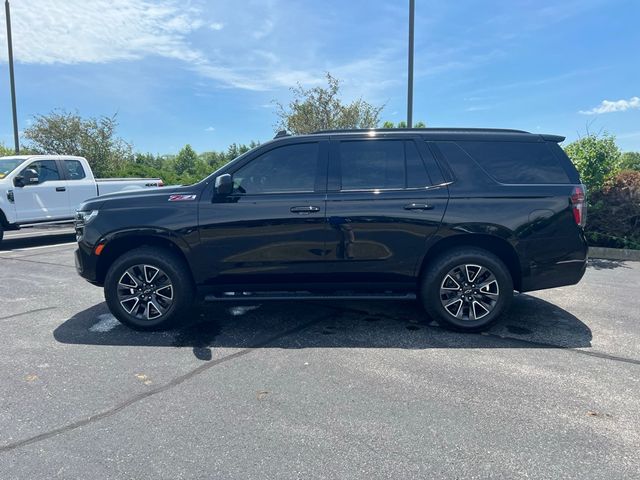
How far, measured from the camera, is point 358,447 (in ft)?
8.78

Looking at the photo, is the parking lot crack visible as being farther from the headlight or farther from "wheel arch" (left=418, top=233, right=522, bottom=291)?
the headlight

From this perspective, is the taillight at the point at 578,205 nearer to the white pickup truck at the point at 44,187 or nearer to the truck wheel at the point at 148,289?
the truck wheel at the point at 148,289

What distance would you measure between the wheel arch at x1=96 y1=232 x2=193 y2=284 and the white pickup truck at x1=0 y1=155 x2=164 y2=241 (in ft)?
20.4

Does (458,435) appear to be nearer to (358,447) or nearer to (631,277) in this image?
(358,447)

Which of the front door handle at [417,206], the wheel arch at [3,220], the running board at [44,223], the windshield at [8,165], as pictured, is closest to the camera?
the front door handle at [417,206]

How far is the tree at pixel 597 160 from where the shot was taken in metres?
9.00

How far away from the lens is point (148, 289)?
15.1ft

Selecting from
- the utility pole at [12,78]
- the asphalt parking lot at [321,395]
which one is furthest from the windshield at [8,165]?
the utility pole at [12,78]

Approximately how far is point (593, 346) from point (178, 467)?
12.3 ft

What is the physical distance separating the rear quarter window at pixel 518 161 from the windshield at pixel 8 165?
33.8 feet

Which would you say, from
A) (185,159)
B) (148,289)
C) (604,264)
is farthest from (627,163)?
(185,159)

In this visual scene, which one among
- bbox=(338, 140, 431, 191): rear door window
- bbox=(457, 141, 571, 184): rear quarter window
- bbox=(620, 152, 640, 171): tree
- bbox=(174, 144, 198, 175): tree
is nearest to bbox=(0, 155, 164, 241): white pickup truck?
bbox=(338, 140, 431, 191): rear door window

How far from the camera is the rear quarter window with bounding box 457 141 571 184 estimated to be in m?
4.56

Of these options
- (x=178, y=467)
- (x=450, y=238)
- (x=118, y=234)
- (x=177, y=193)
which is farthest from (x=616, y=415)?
(x=118, y=234)
